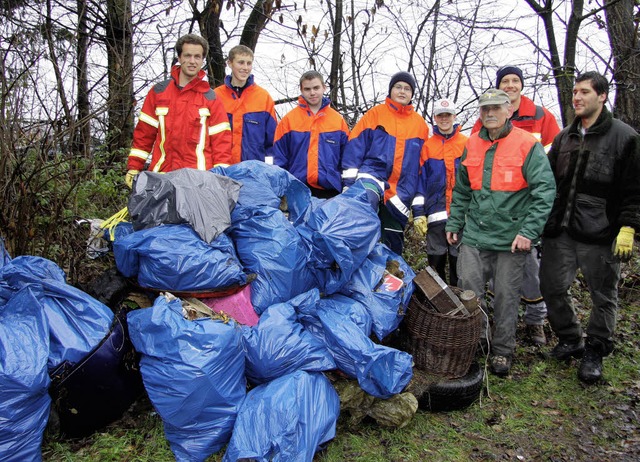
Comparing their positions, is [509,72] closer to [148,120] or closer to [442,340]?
[442,340]

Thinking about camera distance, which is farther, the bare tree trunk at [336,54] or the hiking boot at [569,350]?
the bare tree trunk at [336,54]

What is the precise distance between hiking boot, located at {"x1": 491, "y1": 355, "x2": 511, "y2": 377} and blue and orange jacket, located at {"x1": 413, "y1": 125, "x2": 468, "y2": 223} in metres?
1.17

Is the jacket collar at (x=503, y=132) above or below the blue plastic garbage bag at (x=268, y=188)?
above

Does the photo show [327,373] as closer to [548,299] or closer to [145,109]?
[548,299]

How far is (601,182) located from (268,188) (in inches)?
88.8

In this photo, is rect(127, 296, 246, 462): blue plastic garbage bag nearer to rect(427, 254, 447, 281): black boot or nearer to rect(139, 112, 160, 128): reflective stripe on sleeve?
rect(139, 112, 160, 128): reflective stripe on sleeve

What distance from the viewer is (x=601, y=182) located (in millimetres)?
3418

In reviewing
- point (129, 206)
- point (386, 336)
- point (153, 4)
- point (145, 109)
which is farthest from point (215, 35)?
point (386, 336)

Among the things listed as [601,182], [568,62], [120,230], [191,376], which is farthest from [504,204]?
[568,62]

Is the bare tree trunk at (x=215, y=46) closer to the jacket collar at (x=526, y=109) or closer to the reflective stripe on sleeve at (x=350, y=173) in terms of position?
the reflective stripe on sleeve at (x=350, y=173)

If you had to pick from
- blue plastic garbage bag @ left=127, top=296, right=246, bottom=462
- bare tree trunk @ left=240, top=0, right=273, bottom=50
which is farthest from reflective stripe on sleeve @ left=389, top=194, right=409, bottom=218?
bare tree trunk @ left=240, top=0, right=273, bottom=50

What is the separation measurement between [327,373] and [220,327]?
28.2 inches

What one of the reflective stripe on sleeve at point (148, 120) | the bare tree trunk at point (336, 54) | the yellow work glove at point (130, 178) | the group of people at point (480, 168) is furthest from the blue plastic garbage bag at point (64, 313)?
the bare tree trunk at point (336, 54)

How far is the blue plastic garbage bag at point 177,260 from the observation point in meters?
2.91
